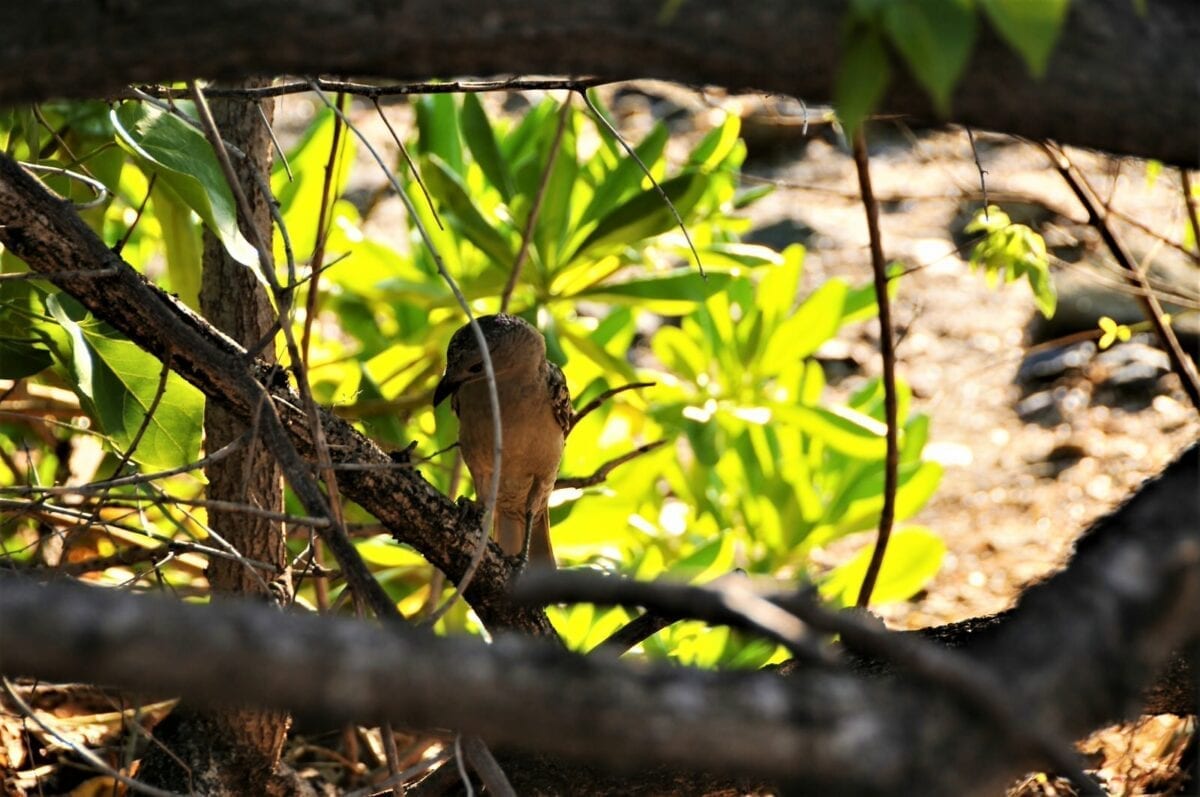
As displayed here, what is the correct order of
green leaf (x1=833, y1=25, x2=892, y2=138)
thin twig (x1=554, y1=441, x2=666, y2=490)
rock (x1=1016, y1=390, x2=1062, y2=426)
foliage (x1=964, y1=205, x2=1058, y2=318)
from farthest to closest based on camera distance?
rock (x1=1016, y1=390, x2=1062, y2=426) → foliage (x1=964, y1=205, x2=1058, y2=318) → thin twig (x1=554, y1=441, x2=666, y2=490) → green leaf (x1=833, y1=25, x2=892, y2=138)

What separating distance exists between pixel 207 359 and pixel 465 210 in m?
1.79

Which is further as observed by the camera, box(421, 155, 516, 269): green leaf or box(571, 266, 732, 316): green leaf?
box(571, 266, 732, 316): green leaf

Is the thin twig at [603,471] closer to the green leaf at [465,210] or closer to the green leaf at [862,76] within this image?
the green leaf at [465,210]

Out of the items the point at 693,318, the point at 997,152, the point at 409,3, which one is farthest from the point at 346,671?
the point at 997,152

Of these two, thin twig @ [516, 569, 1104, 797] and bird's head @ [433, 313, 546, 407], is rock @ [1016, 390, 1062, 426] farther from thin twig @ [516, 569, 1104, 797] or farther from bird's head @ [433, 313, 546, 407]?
thin twig @ [516, 569, 1104, 797]

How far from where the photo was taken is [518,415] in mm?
3982

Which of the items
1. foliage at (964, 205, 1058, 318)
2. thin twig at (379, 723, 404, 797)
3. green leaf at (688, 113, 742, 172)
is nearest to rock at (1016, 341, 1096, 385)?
green leaf at (688, 113, 742, 172)

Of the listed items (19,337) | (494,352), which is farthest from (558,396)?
(19,337)

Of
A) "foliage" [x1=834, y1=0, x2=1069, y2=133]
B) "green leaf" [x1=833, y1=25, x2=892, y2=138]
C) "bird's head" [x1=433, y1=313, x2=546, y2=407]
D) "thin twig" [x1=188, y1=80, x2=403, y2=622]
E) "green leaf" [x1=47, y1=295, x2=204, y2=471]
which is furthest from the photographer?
"bird's head" [x1=433, y1=313, x2=546, y2=407]

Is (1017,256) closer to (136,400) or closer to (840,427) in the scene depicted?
(840,427)

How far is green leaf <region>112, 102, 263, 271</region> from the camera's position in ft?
8.12

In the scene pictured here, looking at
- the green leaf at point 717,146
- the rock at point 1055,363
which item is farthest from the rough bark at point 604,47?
the rock at point 1055,363

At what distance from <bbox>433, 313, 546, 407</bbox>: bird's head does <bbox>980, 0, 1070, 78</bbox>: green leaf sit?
8.31ft

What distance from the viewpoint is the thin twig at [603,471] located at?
3.32m
